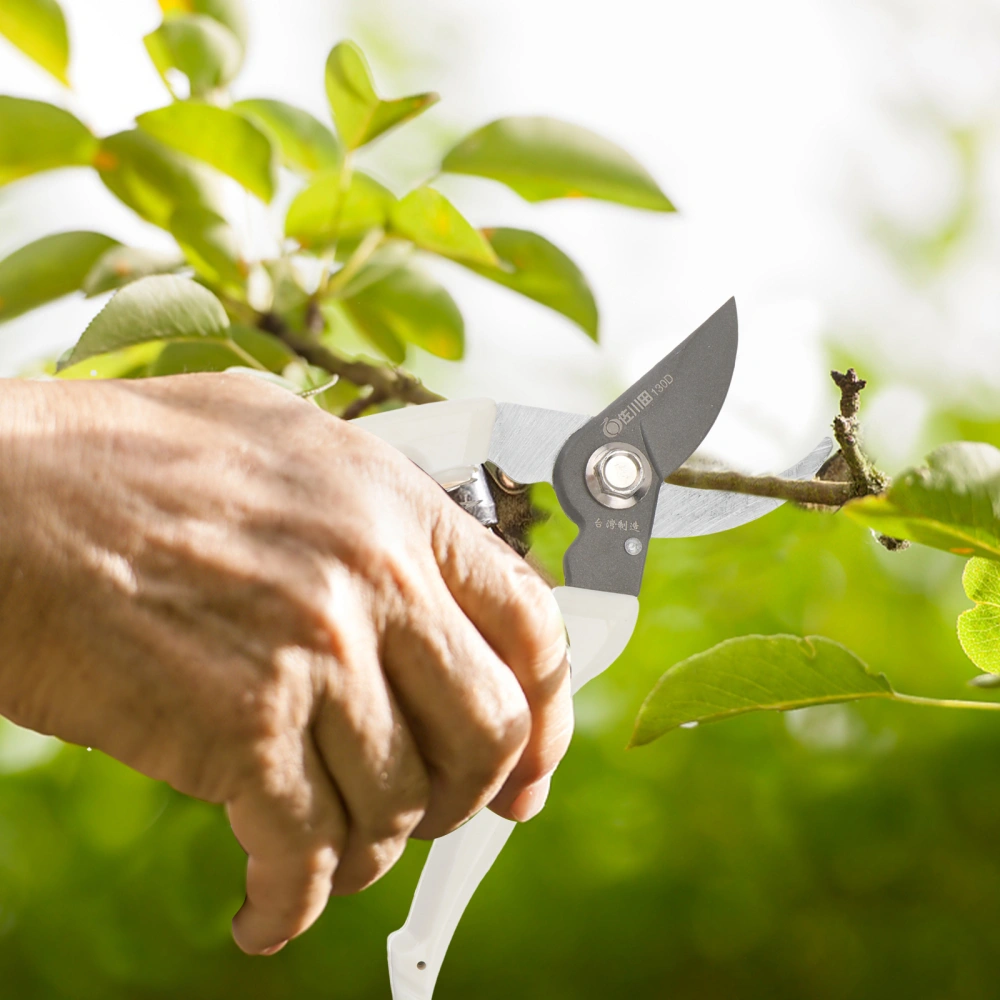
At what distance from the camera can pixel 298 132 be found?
68 cm

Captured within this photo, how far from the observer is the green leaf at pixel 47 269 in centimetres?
61

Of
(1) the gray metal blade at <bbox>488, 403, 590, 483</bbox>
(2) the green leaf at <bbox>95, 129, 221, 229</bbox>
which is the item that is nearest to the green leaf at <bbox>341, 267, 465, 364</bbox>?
(2) the green leaf at <bbox>95, 129, 221, 229</bbox>

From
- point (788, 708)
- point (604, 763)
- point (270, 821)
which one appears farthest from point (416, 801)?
point (604, 763)

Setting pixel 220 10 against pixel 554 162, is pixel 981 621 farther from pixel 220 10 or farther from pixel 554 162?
pixel 220 10

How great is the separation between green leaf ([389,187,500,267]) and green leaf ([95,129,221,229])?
4.5 inches

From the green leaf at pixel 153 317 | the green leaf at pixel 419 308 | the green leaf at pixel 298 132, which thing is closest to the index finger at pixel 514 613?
the green leaf at pixel 153 317

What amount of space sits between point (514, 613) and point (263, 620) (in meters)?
0.09

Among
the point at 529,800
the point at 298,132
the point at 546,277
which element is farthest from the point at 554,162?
the point at 529,800

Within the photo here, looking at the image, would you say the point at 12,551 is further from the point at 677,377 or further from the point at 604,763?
the point at 604,763

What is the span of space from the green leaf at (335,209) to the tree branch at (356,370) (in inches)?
2.7

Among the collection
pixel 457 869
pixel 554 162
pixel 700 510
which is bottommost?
pixel 457 869

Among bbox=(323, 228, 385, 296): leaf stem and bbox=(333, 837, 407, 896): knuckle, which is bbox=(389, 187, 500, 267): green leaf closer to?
bbox=(323, 228, 385, 296): leaf stem

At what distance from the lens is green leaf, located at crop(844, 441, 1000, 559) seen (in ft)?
1.02

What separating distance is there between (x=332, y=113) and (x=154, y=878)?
672 millimetres
